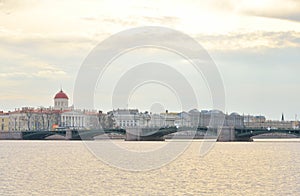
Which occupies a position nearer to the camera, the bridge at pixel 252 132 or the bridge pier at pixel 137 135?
the bridge at pixel 252 132

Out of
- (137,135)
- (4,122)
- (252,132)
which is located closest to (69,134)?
(137,135)

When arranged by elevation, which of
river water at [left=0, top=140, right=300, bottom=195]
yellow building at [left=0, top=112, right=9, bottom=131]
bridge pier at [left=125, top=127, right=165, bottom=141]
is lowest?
river water at [left=0, top=140, right=300, bottom=195]

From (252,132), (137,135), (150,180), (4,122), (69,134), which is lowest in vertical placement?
(150,180)

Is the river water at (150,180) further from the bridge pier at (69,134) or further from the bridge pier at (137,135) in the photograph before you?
the bridge pier at (69,134)

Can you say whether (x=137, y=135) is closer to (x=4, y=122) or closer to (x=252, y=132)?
(x=252, y=132)

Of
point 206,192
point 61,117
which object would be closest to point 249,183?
point 206,192

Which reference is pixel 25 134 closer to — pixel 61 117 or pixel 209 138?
pixel 209 138

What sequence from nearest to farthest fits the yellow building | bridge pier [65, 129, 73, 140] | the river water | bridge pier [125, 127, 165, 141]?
the river water < bridge pier [125, 127, 165, 141] < bridge pier [65, 129, 73, 140] < the yellow building

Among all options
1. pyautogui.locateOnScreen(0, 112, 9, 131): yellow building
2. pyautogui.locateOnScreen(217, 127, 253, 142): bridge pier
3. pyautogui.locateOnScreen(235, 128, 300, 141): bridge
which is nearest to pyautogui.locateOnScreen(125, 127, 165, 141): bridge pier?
pyautogui.locateOnScreen(217, 127, 253, 142): bridge pier

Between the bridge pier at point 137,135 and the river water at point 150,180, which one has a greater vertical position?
the bridge pier at point 137,135

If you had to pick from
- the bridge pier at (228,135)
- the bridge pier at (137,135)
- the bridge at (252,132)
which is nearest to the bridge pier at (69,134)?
the bridge pier at (137,135)

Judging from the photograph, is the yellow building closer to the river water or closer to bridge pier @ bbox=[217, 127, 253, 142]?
bridge pier @ bbox=[217, 127, 253, 142]

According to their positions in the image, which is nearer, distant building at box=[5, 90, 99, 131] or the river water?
the river water

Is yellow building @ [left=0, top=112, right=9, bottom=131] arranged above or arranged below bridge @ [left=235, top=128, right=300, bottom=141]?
above
